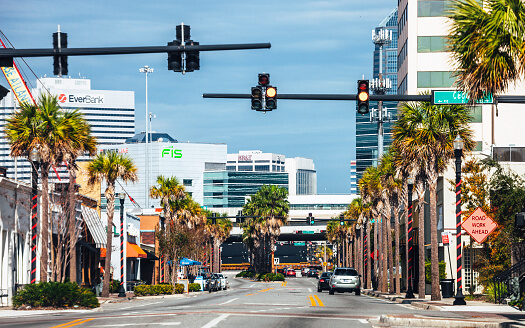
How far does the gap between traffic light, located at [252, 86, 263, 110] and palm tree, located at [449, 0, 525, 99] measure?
7.24 meters

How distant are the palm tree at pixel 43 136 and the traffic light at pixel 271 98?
15.0m

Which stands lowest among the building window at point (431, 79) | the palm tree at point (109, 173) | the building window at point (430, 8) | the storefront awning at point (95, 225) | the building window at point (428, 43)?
the storefront awning at point (95, 225)

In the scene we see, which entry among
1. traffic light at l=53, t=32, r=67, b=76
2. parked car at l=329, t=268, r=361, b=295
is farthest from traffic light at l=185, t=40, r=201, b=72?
parked car at l=329, t=268, r=361, b=295

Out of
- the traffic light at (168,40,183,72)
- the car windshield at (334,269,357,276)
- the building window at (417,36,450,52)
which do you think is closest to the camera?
the traffic light at (168,40,183,72)

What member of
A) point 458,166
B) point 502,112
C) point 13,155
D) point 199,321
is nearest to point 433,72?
point 502,112

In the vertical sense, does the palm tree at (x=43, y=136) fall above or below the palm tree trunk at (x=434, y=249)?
above

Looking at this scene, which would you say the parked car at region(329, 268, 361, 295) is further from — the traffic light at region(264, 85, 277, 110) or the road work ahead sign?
the traffic light at region(264, 85, 277, 110)

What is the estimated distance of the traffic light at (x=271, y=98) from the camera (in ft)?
80.6

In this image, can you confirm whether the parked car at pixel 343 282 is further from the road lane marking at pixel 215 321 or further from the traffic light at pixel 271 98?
the road lane marking at pixel 215 321

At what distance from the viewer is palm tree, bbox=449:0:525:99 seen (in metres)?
18.4

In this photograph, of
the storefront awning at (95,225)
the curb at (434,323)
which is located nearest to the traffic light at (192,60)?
the curb at (434,323)

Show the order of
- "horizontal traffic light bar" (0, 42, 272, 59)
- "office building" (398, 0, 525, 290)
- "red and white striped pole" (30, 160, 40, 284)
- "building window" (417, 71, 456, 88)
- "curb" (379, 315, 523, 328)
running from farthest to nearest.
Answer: "building window" (417, 71, 456, 88)
"office building" (398, 0, 525, 290)
"red and white striped pole" (30, 160, 40, 284)
"curb" (379, 315, 523, 328)
"horizontal traffic light bar" (0, 42, 272, 59)

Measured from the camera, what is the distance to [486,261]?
39.5 metres

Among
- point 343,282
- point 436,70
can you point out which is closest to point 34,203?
point 343,282
